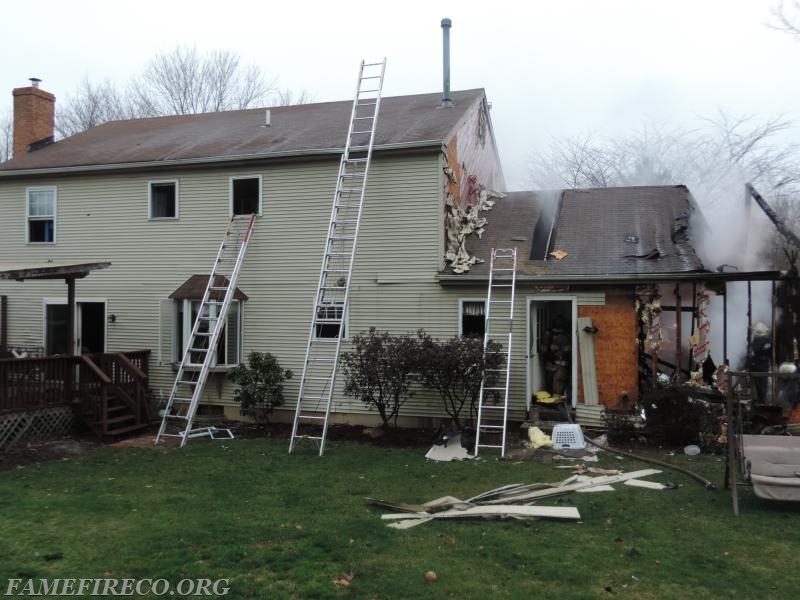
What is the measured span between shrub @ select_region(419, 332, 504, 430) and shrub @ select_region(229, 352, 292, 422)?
10.1 ft

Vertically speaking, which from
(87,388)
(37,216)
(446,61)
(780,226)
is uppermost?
(446,61)

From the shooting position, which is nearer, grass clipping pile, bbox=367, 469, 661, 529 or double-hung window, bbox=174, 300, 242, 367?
grass clipping pile, bbox=367, 469, 661, 529

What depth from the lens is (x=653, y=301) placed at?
1068 centimetres

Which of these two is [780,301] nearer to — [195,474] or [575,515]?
[575,515]

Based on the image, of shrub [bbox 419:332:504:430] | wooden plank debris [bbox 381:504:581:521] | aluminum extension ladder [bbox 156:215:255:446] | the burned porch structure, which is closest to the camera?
wooden plank debris [bbox 381:504:581:521]

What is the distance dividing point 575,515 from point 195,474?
491 cm

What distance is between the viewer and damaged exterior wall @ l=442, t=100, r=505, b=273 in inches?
475

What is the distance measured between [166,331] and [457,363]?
6.60 meters


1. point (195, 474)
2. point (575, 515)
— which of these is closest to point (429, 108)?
point (195, 474)

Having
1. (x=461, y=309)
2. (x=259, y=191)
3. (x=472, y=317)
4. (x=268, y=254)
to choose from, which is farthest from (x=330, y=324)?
(x=259, y=191)

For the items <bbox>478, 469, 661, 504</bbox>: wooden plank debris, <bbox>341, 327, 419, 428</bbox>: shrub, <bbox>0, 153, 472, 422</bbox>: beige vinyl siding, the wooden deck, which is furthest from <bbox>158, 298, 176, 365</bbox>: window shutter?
<bbox>478, 469, 661, 504</bbox>: wooden plank debris

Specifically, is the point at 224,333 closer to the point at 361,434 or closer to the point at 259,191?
the point at 259,191

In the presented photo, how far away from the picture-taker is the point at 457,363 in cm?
1002
